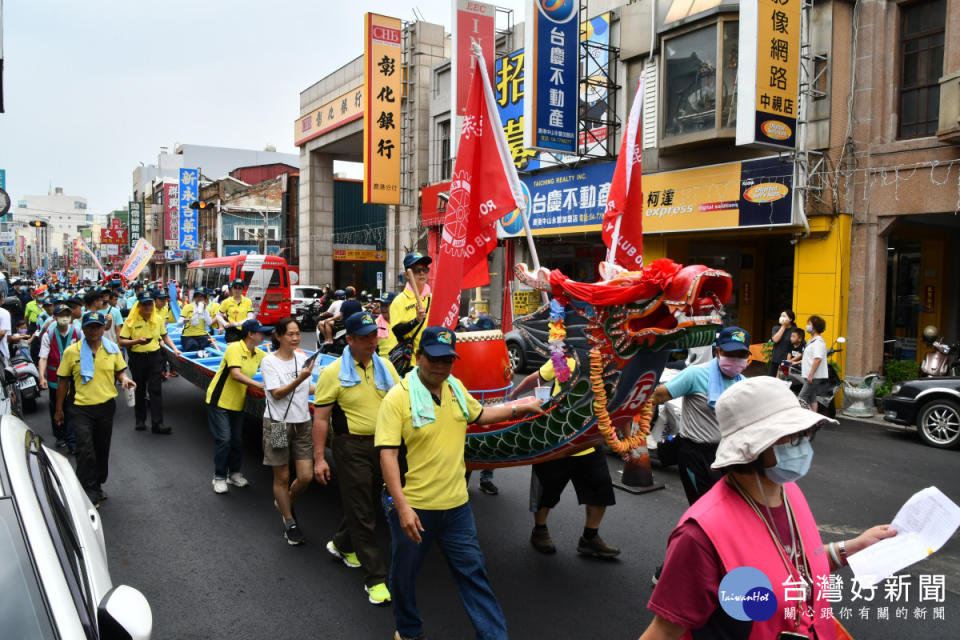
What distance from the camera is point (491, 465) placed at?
4938 millimetres

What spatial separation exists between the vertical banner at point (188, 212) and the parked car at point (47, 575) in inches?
1587

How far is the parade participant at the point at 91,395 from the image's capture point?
20.0ft

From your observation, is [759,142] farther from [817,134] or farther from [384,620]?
[384,620]

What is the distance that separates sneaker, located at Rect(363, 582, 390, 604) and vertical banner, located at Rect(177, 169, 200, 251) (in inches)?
1547

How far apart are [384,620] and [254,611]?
Result: 0.90 metres

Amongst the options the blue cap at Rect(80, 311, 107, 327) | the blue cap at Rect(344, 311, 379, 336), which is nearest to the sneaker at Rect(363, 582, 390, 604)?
the blue cap at Rect(344, 311, 379, 336)

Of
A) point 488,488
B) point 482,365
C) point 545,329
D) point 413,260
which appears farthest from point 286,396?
point 488,488

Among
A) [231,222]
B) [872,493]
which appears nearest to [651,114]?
[872,493]

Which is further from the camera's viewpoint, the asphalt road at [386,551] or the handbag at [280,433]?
the handbag at [280,433]

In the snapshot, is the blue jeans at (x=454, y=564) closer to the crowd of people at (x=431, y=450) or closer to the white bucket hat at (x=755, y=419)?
the crowd of people at (x=431, y=450)

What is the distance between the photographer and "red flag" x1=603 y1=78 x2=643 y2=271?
5.74m

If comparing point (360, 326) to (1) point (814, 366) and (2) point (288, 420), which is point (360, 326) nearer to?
(2) point (288, 420)

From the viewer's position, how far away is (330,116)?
92.8 ft

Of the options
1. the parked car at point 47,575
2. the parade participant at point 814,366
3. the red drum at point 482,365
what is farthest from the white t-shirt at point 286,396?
the parade participant at point 814,366
